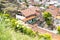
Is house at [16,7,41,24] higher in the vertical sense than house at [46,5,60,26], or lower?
higher

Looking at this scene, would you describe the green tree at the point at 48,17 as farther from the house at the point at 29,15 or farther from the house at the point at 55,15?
the house at the point at 29,15

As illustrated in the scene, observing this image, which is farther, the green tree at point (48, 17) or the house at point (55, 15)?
the house at point (55, 15)

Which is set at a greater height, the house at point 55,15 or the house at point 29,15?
the house at point 29,15

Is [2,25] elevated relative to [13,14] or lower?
elevated

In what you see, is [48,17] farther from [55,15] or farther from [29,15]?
[29,15]

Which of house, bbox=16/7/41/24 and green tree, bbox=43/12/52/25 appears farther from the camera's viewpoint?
house, bbox=16/7/41/24

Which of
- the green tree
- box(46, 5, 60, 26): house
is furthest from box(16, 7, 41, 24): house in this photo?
box(46, 5, 60, 26): house

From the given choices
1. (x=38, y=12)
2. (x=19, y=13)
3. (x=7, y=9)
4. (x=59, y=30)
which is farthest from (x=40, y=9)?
→ (x=59, y=30)

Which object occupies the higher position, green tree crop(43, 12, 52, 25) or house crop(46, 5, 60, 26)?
green tree crop(43, 12, 52, 25)

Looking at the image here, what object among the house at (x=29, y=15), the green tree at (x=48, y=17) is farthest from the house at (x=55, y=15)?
the house at (x=29, y=15)

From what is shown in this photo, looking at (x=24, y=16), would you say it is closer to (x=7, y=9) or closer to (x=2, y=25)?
(x=7, y=9)

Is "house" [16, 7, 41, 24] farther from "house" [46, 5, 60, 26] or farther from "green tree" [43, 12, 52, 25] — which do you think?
"house" [46, 5, 60, 26]
